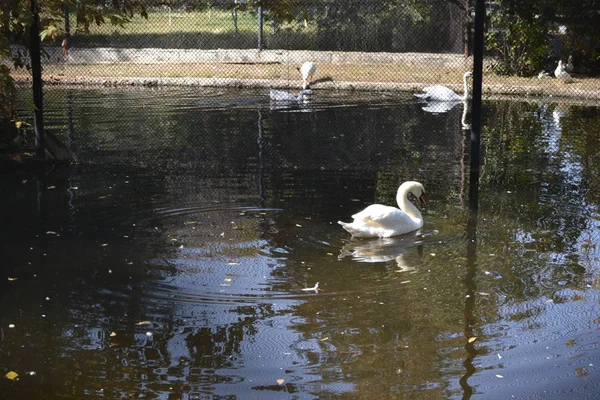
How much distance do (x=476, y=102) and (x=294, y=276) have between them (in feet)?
12.2

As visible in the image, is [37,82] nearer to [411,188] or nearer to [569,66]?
[411,188]

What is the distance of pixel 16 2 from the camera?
9.32m

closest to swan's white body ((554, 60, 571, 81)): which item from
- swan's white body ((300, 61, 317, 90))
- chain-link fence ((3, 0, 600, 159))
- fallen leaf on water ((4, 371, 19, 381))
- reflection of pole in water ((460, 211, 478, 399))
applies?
chain-link fence ((3, 0, 600, 159))

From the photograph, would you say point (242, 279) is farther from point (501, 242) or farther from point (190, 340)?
point (501, 242)

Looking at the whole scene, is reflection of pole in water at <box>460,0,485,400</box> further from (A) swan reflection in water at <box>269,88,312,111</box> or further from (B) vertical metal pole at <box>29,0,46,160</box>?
(A) swan reflection in water at <box>269,88,312,111</box>

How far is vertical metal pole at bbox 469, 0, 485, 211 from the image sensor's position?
895 centimetres

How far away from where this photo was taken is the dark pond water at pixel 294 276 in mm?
4941

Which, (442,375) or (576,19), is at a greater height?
(576,19)

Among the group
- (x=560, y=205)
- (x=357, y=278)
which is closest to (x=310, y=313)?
(x=357, y=278)

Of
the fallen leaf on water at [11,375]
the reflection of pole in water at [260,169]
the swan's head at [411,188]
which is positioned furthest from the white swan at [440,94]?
the fallen leaf on water at [11,375]

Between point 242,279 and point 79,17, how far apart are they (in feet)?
14.6

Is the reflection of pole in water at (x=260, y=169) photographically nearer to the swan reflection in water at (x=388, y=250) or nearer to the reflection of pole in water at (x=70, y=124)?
the swan reflection in water at (x=388, y=250)

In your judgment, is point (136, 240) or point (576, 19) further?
point (576, 19)

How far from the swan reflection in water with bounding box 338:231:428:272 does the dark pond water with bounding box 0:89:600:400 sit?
0.03m
